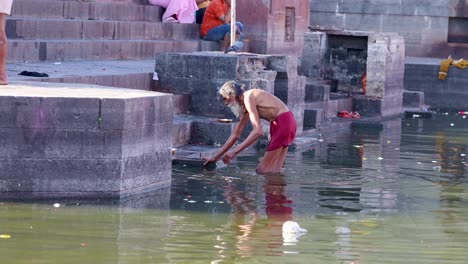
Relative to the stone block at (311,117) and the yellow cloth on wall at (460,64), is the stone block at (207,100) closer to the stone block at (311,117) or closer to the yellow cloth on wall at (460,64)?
the stone block at (311,117)

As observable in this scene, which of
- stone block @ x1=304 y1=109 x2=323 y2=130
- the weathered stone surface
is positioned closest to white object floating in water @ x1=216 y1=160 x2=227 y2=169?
stone block @ x1=304 y1=109 x2=323 y2=130

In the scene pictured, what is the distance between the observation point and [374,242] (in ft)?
29.0

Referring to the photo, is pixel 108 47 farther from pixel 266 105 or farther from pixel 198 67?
pixel 266 105

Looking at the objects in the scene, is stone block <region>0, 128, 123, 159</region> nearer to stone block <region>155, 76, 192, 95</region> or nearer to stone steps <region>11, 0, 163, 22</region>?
stone block <region>155, 76, 192, 95</region>

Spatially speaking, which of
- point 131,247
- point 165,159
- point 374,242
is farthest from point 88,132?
point 374,242

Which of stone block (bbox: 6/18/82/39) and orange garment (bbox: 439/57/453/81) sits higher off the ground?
stone block (bbox: 6/18/82/39)

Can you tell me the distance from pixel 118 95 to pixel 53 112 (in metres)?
0.69

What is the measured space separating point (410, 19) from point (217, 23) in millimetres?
9577

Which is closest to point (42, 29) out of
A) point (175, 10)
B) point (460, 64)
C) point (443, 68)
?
point (175, 10)

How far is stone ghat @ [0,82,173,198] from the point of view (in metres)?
9.97

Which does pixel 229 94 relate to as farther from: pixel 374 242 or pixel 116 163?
pixel 374 242

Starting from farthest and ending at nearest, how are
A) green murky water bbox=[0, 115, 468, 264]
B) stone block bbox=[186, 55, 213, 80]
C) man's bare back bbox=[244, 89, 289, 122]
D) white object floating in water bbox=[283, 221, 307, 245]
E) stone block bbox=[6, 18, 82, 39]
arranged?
stone block bbox=[6, 18, 82, 39] → stone block bbox=[186, 55, 213, 80] → man's bare back bbox=[244, 89, 289, 122] → white object floating in water bbox=[283, 221, 307, 245] → green murky water bbox=[0, 115, 468, 264]

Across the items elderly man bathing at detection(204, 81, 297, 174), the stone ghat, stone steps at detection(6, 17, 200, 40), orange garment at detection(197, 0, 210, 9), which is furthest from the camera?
orange garment at detection(197, 0, 210, 9)

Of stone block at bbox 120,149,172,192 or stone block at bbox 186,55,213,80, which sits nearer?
stone block at bbox 120,149,172,192
